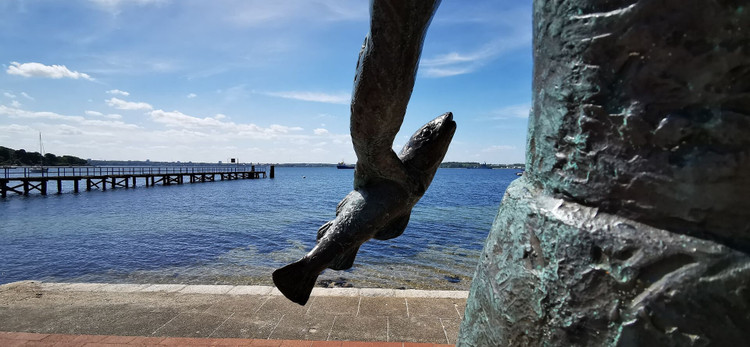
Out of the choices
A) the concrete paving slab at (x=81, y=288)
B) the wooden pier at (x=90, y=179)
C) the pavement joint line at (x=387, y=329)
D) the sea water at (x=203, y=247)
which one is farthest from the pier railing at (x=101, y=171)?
the pavement joint line at (x=387, y=329)

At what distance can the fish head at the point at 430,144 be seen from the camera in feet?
5.28

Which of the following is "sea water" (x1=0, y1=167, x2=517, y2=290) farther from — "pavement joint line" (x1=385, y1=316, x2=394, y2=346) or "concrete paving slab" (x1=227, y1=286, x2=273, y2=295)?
"pavement joint line" (x1=385, y1=316, x2=394, y2=346)

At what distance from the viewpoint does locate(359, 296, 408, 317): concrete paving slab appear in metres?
5.67

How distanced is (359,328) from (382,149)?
169 inches

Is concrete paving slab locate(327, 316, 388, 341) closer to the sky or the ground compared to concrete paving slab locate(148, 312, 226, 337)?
closer to the sky

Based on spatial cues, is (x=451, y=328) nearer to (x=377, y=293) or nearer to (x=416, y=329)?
(x=416, y=329)

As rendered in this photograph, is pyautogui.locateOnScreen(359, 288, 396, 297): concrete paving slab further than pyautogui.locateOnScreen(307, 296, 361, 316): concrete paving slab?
Yes

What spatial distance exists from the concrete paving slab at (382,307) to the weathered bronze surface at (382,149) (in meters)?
4.22

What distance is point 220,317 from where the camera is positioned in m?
5.59

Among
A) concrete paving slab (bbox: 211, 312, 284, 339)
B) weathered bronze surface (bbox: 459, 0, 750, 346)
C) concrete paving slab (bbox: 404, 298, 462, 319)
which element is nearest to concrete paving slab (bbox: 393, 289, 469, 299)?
concrete paving slab (bbox: 404, 298, 462, 319)

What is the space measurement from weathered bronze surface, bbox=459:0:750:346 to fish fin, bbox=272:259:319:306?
787 mm

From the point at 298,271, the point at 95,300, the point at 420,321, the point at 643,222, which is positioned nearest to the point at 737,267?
the point at 643,222

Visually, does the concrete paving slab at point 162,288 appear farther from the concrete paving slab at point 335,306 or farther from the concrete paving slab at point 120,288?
the concrete paving slab at point 335,306

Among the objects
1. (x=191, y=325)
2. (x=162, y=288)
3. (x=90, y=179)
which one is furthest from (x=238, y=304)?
(x=90, y=179)
